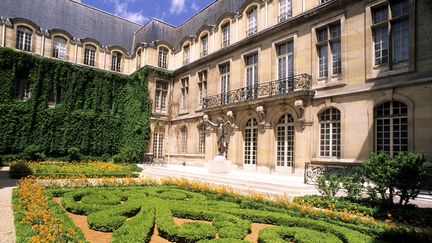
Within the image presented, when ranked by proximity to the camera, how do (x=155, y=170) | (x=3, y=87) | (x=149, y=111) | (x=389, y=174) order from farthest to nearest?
(x=149, y=111) → (x=3, y=87) → (x=155, y=170) → (x=389, y=174)

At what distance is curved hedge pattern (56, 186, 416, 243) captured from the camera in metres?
4.85

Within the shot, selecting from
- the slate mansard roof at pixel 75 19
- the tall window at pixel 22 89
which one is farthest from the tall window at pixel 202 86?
the tall window at pixel 22 89

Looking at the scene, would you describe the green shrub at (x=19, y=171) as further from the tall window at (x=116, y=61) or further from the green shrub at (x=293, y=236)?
the tall window at (x=116, y=61)

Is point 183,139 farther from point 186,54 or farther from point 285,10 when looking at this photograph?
point 285,10

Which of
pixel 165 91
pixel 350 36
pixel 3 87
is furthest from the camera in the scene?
pixel 165 91

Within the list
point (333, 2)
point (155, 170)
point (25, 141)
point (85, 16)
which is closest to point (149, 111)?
point (155, 170)

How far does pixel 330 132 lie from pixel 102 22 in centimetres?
2354

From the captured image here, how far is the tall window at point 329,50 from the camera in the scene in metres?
14.1

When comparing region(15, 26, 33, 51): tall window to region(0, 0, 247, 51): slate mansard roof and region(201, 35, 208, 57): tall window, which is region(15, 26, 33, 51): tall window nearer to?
region(0, 0, 247, 51): slate mansard roof

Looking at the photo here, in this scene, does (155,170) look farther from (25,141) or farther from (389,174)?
(389,174)

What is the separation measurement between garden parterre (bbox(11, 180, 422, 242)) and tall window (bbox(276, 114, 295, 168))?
25.2 feet

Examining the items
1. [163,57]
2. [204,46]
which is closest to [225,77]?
[204,46]

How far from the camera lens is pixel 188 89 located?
79.3ft

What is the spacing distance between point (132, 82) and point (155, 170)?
10816mm
